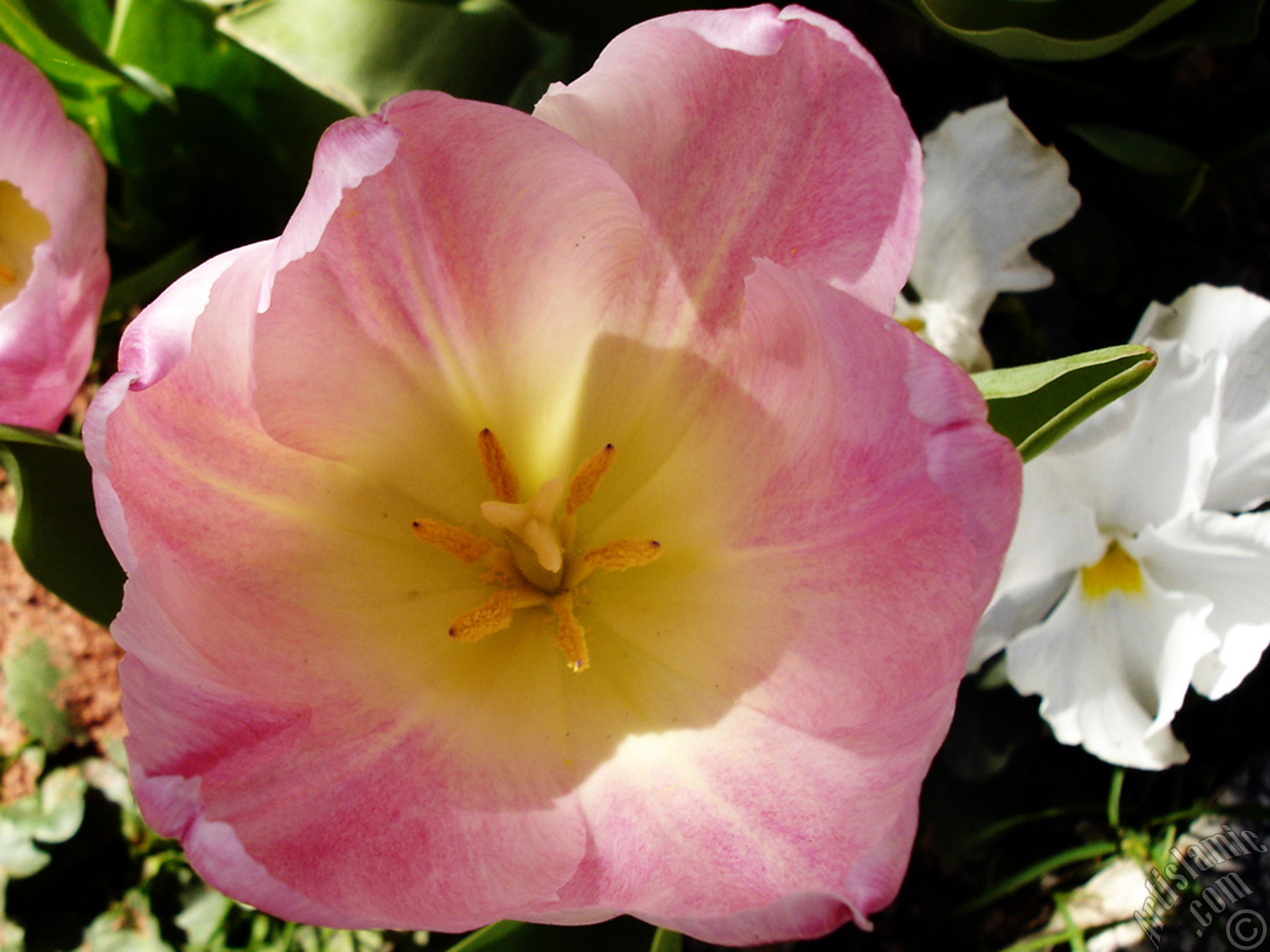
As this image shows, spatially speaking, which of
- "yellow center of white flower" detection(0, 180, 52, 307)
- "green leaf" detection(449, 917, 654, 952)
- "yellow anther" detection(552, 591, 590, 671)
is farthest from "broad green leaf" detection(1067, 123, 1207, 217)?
"yellow center of white flower" detection(0, 180, 52, 307)

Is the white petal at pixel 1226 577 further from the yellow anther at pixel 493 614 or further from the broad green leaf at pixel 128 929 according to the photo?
the broad green leaf at pixel 128 929

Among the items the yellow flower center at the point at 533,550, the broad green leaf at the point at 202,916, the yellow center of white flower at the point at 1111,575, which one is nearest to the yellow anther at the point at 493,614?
the yellow flower center at the point at 533,550

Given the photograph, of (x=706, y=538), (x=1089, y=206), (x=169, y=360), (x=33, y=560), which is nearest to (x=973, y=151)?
(x=1089, y=206)

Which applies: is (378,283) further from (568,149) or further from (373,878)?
(373,878)

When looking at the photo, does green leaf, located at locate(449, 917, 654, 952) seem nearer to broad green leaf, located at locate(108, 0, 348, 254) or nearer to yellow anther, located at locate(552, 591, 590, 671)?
yellow anther, located at locate(552, 591, 590, 671)

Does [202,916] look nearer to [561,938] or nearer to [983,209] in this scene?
[561,938]
